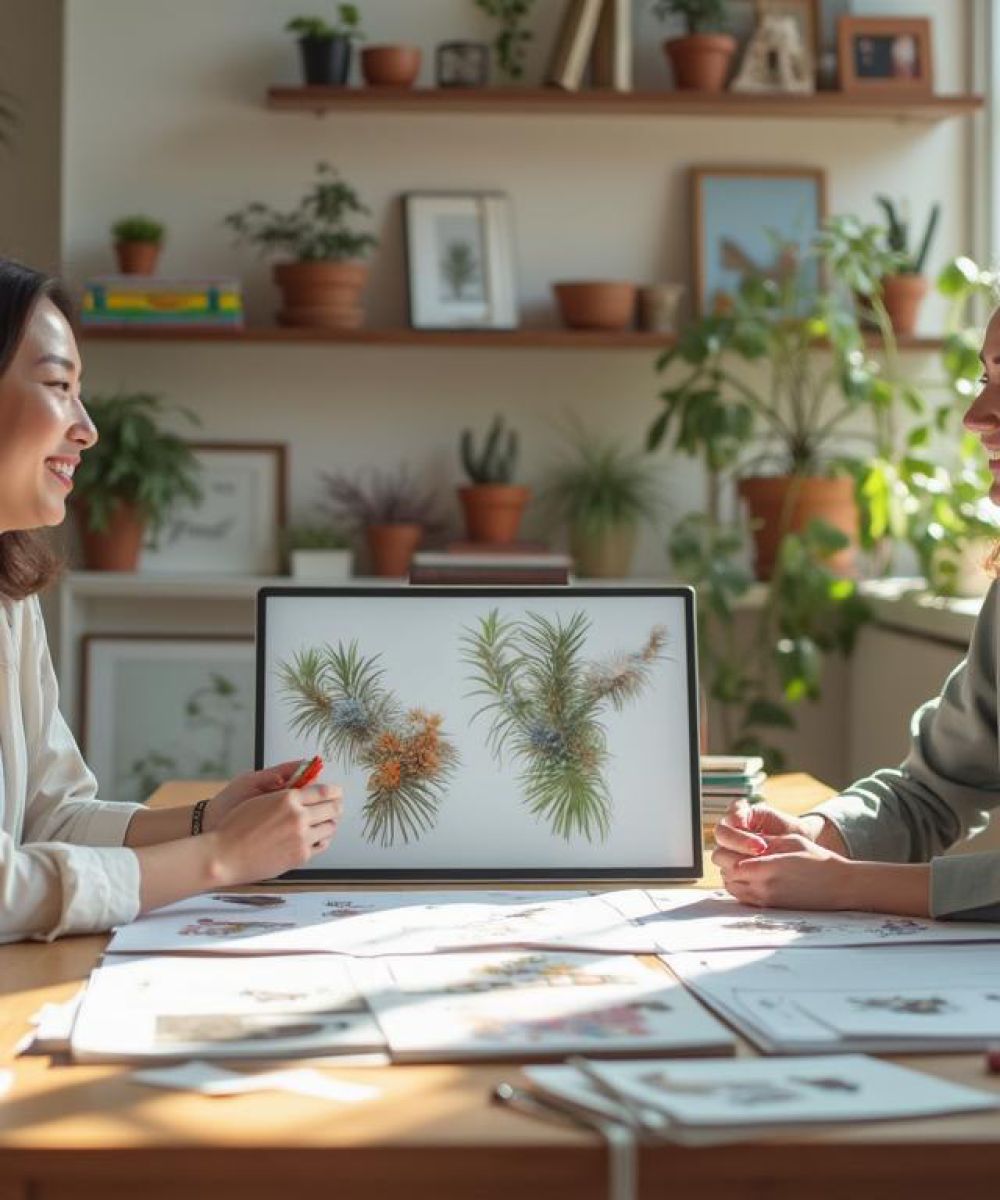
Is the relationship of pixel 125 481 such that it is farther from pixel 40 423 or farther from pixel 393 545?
pixel 40 423

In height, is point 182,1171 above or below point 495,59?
below

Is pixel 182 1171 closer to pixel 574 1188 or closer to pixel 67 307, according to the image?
pixel 574 1188

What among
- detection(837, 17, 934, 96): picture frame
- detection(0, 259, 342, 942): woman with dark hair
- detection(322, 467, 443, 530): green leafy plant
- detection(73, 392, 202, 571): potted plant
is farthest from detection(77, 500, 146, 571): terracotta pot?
detection(0, 259, 342, 942): woman with dark hair

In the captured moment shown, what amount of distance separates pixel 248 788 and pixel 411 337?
2.49 meters

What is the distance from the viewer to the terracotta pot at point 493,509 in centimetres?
428

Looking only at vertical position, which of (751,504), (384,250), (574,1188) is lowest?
(574,1188)

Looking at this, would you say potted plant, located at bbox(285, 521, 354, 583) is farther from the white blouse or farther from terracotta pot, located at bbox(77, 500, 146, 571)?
the white blouse

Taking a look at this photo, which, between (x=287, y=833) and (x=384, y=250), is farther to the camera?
(x=384, y=250)

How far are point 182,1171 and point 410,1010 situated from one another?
29 cm

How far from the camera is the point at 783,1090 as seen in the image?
1.14m

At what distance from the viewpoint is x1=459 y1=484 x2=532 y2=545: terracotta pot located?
428 cm

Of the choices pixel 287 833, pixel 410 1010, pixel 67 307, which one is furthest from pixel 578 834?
pixel 67 307

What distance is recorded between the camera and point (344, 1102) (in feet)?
3.75

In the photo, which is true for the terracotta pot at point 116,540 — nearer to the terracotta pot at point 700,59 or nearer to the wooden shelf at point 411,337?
the wooden shelf at point 411,337
